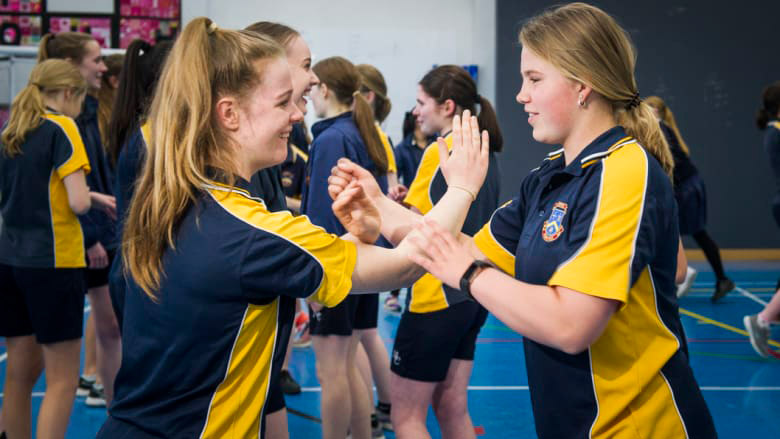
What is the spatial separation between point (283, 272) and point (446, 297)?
1485 mm

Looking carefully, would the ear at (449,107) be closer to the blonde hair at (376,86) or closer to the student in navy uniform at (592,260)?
the blonde hair at (376,86)

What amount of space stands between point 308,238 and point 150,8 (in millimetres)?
9919

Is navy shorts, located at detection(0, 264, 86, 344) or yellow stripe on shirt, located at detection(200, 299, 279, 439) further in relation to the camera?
navy shorts, located at detection(0, 264, 86, 344)

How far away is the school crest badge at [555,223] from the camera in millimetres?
1695

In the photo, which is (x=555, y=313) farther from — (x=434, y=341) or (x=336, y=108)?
(x=336, y=108)

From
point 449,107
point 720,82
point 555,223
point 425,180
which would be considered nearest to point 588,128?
point 555,223

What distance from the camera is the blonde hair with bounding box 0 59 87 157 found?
3363mm

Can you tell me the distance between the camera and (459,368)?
125 inches

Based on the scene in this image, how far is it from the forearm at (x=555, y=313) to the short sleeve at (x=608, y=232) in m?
0.03

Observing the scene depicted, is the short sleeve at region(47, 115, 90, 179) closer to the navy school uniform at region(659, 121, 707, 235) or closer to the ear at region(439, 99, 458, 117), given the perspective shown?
the ear at region(439, 99, 458, 117)

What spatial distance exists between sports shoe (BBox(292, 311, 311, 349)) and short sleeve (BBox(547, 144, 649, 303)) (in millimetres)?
4355

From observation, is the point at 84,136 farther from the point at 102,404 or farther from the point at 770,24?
the point at 770,24

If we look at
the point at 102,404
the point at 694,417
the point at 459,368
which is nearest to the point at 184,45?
the point at 694,417

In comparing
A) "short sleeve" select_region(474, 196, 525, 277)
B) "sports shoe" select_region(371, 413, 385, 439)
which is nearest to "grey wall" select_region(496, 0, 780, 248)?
"sports shoe" select_region(371, 413, 385, 439)
